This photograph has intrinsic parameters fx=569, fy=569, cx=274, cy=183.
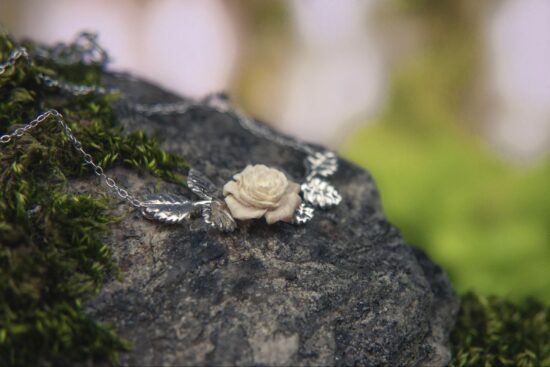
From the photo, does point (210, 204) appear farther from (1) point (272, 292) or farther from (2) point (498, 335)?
(2) point (498, 335)

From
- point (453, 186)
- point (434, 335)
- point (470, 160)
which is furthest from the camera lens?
point (470, 160)

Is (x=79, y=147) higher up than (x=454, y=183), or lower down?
lower down

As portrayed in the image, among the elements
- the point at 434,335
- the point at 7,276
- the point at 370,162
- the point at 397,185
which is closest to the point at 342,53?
the point at 370,162

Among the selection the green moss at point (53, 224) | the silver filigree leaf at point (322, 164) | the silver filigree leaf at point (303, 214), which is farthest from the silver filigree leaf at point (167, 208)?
the silver filigree leaf at point (322, 164)

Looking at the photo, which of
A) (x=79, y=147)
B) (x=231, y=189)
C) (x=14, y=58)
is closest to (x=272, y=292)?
(x=231, y=189)

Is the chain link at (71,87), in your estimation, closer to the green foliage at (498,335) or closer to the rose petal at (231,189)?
the rose petal at (231,189)

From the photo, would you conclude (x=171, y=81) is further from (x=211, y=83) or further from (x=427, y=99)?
(x=427, y=99)

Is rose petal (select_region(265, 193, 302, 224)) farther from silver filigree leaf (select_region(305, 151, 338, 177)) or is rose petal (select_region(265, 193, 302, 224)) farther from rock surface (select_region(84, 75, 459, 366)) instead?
silver filigree leaf (select_region(305, 151, 338, 177))

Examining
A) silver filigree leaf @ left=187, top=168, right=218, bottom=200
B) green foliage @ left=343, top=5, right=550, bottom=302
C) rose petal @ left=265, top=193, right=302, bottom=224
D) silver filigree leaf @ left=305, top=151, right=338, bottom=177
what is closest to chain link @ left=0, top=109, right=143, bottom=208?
silver filigree leaf @ left=187, top=168, right=218, bottom=200
